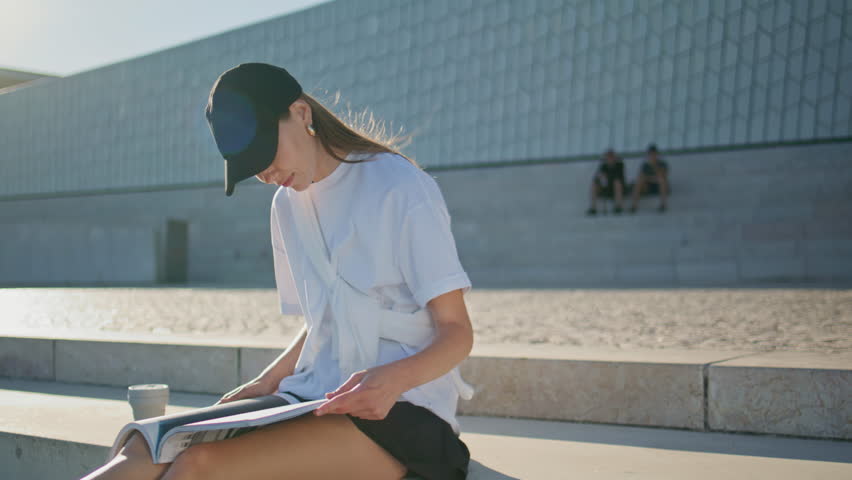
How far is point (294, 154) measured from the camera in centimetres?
162

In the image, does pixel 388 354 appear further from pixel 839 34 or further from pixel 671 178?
pixel 839 34

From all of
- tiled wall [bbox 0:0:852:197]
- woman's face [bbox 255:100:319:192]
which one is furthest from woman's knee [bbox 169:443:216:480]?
tiled wall [bbox 0:0:852:197]

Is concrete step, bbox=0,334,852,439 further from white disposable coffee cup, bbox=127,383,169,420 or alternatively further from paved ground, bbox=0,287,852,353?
white disposable coffee cup, bbox=127,383,169,420

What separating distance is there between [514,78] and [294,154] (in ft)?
53.3

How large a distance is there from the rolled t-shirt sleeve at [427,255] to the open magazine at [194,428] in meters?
0.32

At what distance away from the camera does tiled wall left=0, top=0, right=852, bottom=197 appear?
14.2 meters

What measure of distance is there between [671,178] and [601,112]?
290 centimetres

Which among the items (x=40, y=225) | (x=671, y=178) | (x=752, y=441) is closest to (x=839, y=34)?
(x=671, y=178)

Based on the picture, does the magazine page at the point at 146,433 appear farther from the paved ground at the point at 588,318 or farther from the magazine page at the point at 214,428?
the paved ground at the point at 588,318

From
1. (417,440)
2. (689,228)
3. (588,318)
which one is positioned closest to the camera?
(417,440)

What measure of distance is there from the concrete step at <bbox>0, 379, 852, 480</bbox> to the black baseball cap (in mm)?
968

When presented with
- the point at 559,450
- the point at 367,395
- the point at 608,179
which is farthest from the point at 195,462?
the point at 608,179

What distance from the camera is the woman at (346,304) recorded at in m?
1.51

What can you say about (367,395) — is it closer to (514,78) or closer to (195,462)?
(195,462)
